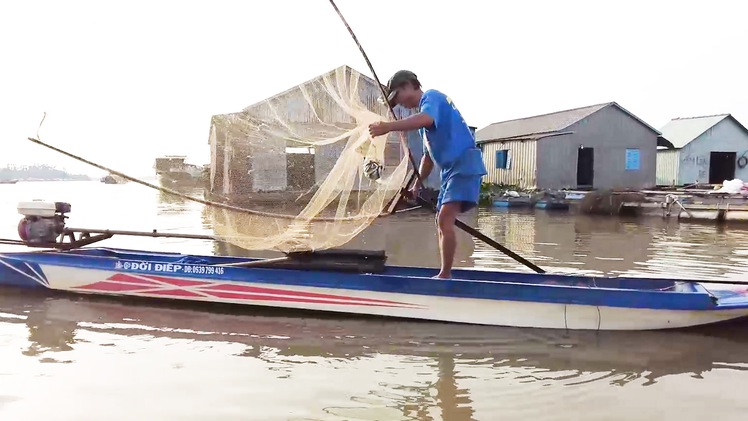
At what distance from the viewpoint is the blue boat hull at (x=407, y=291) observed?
4180 millimetres

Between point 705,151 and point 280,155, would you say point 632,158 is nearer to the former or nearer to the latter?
point 705,151

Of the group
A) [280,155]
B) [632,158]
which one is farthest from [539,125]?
[280,155]

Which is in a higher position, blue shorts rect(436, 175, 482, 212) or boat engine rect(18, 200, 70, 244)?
Answer: blue shorts rect(436, 175, 482, 212)

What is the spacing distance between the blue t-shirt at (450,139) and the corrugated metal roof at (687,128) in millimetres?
24721

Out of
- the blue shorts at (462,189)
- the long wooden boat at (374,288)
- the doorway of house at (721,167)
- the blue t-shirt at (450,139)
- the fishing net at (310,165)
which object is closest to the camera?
the long wooden boat at (374,288)

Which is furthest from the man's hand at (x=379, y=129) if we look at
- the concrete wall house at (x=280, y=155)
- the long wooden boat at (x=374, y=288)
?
the long wooden boat at (x=374, y=288)

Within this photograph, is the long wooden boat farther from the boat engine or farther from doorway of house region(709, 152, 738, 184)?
doorway of house region(709, 152, 738, 184)

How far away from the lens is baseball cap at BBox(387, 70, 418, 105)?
449cm

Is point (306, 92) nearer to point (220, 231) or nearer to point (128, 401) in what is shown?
point (220, 231)

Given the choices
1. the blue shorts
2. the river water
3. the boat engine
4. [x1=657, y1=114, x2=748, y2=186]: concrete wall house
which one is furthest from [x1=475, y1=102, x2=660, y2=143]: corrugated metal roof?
the boat engine

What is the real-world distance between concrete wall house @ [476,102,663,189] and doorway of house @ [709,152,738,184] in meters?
4.97

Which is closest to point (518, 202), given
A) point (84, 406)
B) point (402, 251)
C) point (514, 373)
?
point (402, 251)

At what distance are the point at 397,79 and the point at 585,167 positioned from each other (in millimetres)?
21839

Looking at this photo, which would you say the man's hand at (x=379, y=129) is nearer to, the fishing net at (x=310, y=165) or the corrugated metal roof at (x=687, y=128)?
the fishing net at (x=310, y=165)
